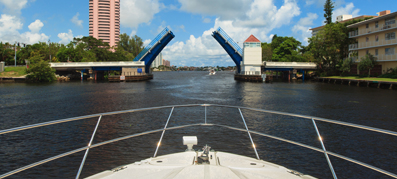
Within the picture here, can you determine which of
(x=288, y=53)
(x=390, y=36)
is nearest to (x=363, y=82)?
(x=390, y=36)

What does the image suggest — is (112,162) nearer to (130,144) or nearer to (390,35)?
(130,144)

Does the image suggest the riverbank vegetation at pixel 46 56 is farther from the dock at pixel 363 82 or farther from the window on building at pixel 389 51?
the window on building at pixel 389 51

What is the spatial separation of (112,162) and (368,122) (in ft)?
35.6

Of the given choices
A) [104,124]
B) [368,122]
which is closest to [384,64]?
[368,122]

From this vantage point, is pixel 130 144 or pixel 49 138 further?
pixel 49 138

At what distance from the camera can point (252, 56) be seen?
42.0 m

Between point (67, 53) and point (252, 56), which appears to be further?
point (67, 53)

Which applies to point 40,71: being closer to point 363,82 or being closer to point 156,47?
point 156,47

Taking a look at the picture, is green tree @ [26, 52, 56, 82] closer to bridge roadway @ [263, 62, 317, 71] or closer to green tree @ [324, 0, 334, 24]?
bridge roadway @ [263, 62, 317, 71]

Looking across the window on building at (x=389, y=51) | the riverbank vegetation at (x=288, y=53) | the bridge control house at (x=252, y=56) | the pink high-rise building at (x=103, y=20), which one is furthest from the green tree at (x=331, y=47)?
the pink high-rise building at (x=103, y=20)

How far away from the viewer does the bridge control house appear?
137ft

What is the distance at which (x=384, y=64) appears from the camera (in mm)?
34312

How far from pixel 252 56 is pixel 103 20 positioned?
9599cm

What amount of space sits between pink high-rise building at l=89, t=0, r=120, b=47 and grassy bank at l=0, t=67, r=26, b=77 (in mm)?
68991
